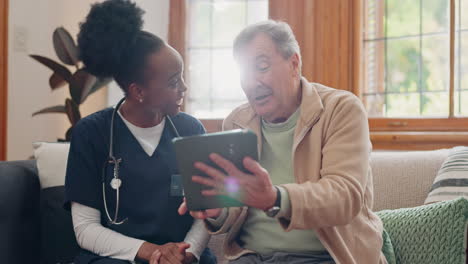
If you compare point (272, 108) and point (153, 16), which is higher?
point (153, 16)

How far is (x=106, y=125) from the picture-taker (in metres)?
1.63

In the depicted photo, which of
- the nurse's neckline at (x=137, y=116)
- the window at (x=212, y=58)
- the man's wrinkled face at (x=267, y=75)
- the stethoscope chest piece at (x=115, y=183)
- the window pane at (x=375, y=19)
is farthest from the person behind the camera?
the window at (x=212, y=58)

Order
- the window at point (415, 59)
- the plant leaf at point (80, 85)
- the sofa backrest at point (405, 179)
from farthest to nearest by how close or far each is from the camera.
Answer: the plant leaf at point (80, 85)
the window at point (415, 59)
the sofa backrest at point (405, 179)

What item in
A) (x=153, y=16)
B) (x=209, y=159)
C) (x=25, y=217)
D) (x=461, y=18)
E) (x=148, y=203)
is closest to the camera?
(x=209, y=159)

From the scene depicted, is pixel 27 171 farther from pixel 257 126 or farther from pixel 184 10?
pixel 184 10

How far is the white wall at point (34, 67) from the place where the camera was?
293 cm

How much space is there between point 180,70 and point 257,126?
32 cm

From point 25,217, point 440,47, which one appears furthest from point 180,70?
point 440,47

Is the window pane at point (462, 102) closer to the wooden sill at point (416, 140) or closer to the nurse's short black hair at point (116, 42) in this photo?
the wooden sill at point (416, 140)

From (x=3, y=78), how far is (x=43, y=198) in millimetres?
1239

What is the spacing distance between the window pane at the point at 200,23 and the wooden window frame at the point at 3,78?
1.10 meters

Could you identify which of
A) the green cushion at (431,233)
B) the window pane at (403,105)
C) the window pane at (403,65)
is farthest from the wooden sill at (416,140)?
the green cushion at (431,233)

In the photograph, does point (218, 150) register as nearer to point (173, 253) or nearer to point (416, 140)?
point (173, 253)

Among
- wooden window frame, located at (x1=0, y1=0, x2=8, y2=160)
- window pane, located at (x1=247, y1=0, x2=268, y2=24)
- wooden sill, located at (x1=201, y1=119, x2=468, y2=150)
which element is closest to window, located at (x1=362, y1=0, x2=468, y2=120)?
wooden sill, located at (x1=201, y1=119, x2=468, y2=150)
